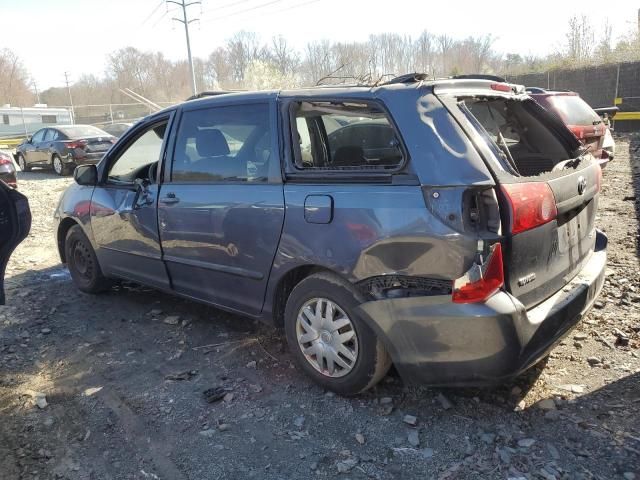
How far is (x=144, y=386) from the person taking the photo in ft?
11.2

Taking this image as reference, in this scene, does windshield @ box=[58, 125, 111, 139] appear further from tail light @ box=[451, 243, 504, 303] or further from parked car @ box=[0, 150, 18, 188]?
tail light @ box=[451, 243, 504, 303]

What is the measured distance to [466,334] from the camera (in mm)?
2543

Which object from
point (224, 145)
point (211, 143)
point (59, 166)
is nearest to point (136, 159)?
point (211, 143)

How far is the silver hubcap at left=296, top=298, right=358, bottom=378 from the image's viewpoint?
299 cm

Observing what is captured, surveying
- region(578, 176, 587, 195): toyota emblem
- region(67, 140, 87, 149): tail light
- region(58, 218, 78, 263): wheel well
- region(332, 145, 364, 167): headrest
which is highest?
region(67, 140, 87, 149): tail light

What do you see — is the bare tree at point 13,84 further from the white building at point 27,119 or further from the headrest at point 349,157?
the headrest at point 349,157

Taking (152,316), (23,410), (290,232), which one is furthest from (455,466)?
(152,316)

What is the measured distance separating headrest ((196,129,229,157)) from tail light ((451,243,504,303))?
1.98 m

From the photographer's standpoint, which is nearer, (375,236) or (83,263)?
(375,236)

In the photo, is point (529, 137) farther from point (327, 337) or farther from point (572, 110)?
point (572, 110)

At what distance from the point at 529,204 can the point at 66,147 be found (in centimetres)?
1465

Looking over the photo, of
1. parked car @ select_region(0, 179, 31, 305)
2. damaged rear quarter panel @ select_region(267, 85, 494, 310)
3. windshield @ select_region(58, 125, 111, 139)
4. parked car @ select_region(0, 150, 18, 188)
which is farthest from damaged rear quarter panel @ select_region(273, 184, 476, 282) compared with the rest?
windshield @ select_region(58, 125, 111, 139)

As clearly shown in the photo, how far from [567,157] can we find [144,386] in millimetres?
3166

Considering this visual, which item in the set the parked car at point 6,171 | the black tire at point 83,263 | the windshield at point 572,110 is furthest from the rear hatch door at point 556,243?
the parked car at point 6,171
